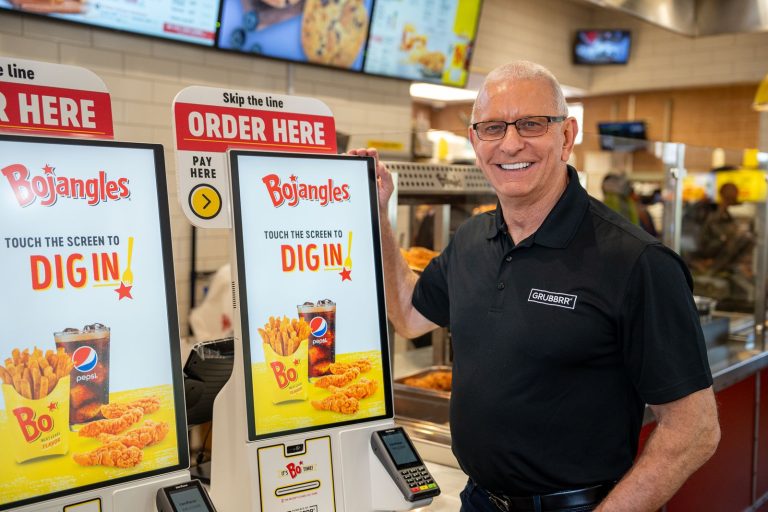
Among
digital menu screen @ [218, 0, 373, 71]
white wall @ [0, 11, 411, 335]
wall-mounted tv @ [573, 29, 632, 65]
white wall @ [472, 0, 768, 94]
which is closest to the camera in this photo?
white wall @ [0, 11, 411, 335]

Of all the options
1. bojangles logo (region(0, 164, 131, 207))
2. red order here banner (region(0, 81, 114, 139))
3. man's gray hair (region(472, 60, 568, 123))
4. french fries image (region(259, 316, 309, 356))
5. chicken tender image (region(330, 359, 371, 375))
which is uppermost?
man's gray hair (region(472, 60, 568, 123))

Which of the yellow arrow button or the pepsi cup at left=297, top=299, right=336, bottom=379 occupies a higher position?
the yellow arrow button

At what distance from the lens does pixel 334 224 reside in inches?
71.5

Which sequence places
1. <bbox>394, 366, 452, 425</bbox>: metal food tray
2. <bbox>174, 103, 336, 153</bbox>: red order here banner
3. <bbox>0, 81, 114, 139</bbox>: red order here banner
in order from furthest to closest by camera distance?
<bbox>394, 366, 452, 425</bbox>: metal food tray, <bbox>174, 103, 336, 153</bbox>: red order here banner, <bbox>0, 81, 114, 139</bbox>: red order here banner

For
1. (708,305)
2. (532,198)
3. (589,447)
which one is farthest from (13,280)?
(708,305)

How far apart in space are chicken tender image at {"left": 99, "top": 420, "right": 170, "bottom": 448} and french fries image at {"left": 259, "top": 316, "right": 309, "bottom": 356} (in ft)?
0.98

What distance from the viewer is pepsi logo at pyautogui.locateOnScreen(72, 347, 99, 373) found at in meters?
1.40

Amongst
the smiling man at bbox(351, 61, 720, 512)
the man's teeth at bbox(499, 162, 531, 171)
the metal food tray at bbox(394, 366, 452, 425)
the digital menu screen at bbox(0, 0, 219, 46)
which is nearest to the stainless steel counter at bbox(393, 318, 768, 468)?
the metal food tray at bbox(394, 366, 452, 425)

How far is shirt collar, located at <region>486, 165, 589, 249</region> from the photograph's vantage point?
175 cm

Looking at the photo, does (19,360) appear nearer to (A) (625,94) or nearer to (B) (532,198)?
(B) (532,198)

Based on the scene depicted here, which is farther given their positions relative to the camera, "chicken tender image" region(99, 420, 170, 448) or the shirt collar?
the shirt collar

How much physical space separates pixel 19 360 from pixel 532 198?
1170 mm

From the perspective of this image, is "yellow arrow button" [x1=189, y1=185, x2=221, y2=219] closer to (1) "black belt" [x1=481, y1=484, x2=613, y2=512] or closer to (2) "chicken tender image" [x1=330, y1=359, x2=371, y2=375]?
(2) "chicken tender image" [x1=330, y1=359, x2=371, y2=375]

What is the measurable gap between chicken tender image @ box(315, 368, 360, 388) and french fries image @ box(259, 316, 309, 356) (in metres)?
0.11
